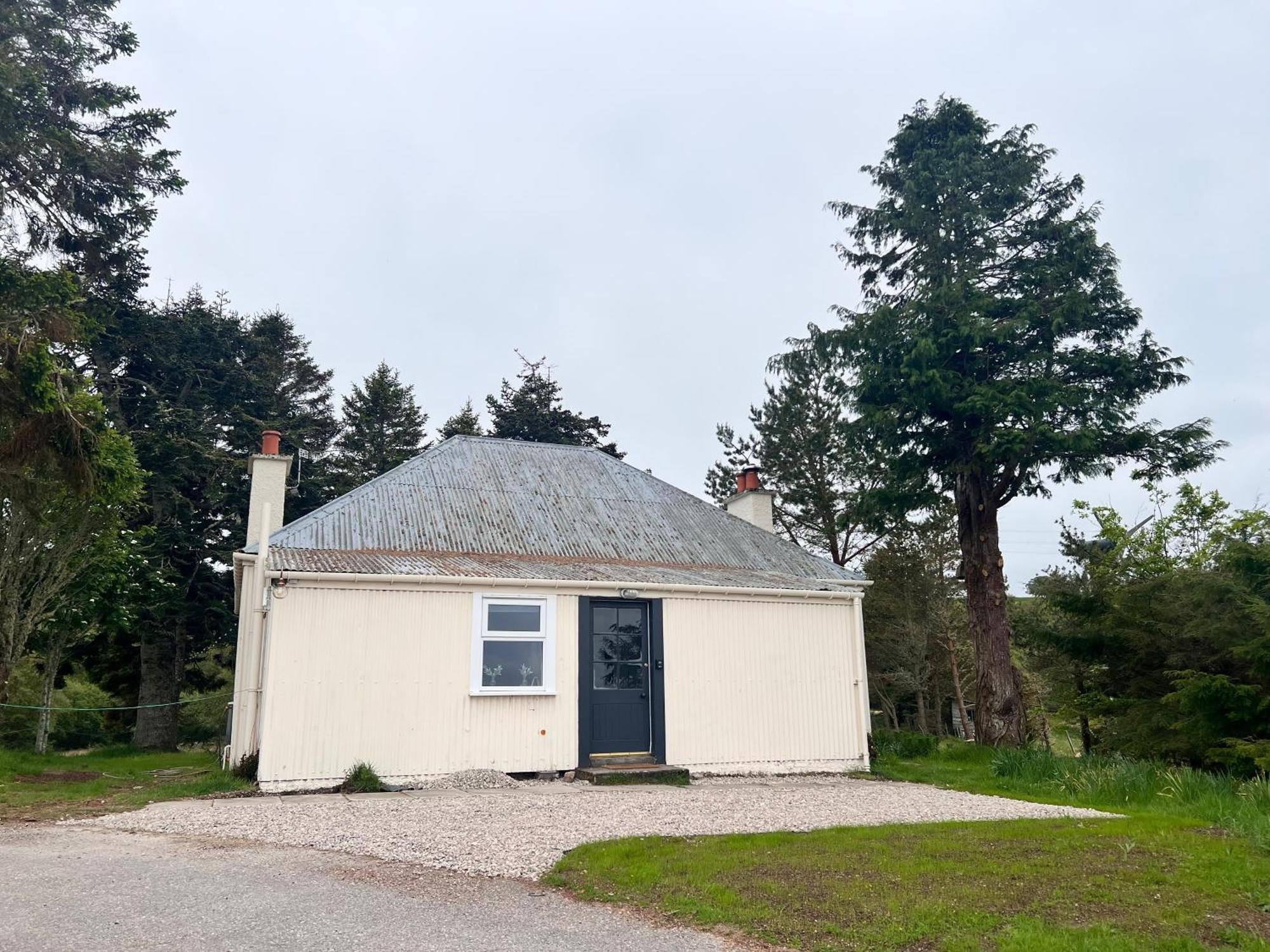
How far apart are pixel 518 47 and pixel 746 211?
6342 millimetres

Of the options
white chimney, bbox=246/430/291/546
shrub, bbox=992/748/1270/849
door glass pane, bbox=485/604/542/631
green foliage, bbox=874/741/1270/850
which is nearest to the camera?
shrub, bbox=992/748/1270/849

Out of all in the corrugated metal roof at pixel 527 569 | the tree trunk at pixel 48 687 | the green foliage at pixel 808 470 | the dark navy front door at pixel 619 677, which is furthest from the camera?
the green foliage at pixel 808 470

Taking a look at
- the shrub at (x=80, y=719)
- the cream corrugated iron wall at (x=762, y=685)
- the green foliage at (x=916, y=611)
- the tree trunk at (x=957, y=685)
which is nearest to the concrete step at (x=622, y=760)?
the cream corrugated iron wall at (x=762, y=685)

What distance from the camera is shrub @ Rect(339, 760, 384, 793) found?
10.1 m

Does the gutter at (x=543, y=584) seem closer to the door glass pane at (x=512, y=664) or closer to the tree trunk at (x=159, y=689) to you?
the door glass pane at (x=512, y=664)

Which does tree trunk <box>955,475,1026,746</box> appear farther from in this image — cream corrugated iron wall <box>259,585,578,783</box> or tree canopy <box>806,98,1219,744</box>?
cream corrugated iron wall <box>259,585,578,783</box>

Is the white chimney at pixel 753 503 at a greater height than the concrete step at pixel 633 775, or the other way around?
the white chimney at pixel 753 503

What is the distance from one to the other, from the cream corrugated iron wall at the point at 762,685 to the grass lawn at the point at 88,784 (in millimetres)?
5771

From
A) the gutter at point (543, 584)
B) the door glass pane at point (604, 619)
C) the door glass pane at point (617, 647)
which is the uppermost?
the gutter at point (543, 584)

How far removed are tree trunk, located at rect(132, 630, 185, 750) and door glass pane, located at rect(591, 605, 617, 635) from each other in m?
15.4

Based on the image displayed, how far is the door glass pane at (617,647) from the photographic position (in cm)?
1186

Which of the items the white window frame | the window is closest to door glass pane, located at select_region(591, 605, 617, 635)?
the window

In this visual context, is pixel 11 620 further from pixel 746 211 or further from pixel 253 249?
pixel 746 211

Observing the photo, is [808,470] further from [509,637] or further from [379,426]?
[509,637]
